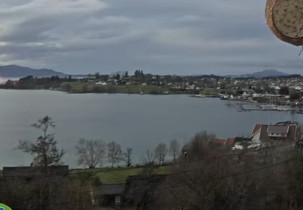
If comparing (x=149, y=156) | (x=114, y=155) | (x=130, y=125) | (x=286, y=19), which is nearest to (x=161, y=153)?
(x=149, y=156)

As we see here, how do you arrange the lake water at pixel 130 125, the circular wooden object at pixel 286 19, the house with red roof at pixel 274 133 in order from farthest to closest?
the lake water at pixel 130 125, the house with red roof at pixel 274 133, the circular wooden object at pixel 286 19

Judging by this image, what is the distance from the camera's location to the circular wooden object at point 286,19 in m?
1.16

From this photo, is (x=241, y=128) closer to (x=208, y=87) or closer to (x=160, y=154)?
(x=160, y=154)

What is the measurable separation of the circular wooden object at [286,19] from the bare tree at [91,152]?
40073 mm

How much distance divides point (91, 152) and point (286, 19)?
136 feet

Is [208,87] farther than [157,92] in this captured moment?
Yes

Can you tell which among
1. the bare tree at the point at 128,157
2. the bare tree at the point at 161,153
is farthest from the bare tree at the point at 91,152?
the bare tree at the point at 161,153

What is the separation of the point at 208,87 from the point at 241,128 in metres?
67.7

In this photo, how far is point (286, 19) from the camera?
1177 mm

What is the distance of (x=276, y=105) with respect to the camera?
90188 millimetres

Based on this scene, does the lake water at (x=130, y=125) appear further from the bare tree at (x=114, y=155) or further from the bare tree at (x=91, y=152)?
the bare tree at (x=114, y=155)

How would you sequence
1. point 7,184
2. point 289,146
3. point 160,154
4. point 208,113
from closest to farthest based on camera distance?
1. point 7,184
2. point 289,146
3. point 160,154
4. point 208,113

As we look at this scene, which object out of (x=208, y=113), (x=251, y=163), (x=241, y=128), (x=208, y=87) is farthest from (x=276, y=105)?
(x=251, y=163)

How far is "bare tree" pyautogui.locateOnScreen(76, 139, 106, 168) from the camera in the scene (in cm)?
4109
